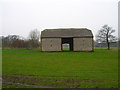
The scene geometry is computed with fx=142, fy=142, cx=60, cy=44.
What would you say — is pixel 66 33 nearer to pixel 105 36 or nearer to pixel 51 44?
pixel 51 44

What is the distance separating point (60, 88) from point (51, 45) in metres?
33.8

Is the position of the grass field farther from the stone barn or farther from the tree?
the tree

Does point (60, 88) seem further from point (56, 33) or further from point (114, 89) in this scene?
point (56, 33)

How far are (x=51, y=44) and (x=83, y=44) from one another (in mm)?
8983

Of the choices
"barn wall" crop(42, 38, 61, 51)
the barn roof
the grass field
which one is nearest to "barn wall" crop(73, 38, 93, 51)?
the barn roof

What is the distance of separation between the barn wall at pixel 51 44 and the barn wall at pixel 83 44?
15.2 ft

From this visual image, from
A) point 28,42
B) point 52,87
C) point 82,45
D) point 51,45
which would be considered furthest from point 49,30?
point 52,87

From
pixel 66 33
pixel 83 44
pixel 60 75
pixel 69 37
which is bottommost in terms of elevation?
pixel 60 75

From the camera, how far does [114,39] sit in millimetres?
54469

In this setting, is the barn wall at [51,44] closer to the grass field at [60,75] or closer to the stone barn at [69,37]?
the stone barn at [69,37]

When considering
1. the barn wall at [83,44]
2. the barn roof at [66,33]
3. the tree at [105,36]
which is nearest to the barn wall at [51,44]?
the barn roof at [66,33]

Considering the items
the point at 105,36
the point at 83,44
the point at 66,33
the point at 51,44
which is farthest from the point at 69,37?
the point at 105,36

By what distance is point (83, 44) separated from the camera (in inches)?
1561

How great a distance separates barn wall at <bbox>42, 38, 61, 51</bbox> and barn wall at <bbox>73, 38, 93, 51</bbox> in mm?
4637
